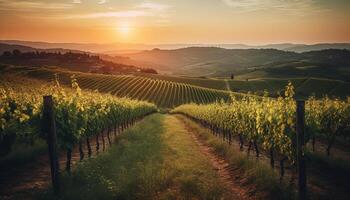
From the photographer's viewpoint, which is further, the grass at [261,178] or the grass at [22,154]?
the grass at [22,154]

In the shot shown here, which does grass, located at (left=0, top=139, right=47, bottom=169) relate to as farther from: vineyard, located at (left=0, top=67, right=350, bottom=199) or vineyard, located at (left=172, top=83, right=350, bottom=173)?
vineyard, located at (left=172, top=83, right=350, bottom=173)

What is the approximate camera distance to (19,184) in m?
12.1

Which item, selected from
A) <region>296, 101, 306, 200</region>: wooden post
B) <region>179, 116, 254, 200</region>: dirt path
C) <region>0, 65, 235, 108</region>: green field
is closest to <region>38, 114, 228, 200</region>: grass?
<region>179, 116, 254, 200</region>: dirt path

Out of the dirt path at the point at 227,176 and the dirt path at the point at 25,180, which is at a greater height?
the dirt path at the point at 25,180

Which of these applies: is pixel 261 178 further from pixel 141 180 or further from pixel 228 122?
pixel 228 122

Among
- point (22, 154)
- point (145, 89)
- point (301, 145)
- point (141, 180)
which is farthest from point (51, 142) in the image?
point (145, 89)

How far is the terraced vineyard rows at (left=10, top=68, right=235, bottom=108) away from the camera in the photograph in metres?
95.4

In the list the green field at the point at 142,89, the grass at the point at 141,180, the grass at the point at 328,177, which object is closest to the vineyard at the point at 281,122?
the grass at the point at 328,177

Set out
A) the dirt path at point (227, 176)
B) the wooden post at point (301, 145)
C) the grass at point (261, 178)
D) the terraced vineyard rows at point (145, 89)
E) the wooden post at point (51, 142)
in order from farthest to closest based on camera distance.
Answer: the terraced vineyard rows at point (145, 89) → the dirt path at point (227, 176) → the wooden post at point (51, 142) → the grass at point (261, 178) → the wooden post at point (301, 145)

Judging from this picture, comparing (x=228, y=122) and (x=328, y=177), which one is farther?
(x=228, y=122)

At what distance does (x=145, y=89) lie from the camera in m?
104

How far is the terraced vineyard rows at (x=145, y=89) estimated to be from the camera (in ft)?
313

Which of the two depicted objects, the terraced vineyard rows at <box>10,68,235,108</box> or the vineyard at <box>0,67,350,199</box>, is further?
the terraced vineyard rows at <box>10,68,235,108</box>

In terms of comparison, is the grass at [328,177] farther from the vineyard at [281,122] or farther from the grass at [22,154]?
the grass at [22,154]
